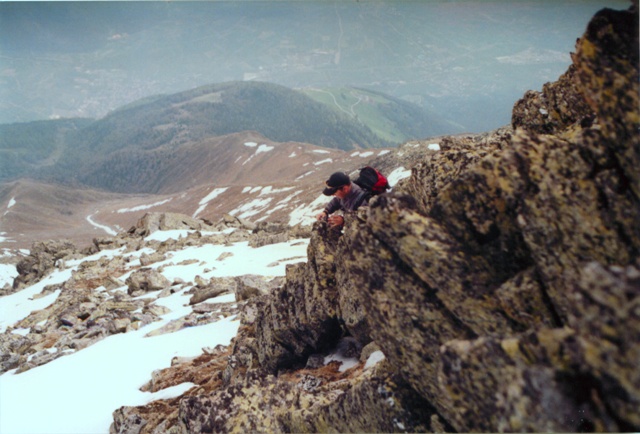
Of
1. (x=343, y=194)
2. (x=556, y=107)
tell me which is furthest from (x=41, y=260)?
(x=556, y=107)

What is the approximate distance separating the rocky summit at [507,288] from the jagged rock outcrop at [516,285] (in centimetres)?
2

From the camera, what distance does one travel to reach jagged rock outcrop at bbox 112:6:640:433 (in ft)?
11.2

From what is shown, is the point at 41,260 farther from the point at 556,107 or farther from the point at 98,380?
the point at 556,107

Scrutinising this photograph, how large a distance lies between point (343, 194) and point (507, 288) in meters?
6.54

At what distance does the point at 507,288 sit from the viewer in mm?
5371

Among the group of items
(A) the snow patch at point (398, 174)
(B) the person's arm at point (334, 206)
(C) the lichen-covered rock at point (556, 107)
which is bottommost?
(A) the snow patch at point (398, 174)

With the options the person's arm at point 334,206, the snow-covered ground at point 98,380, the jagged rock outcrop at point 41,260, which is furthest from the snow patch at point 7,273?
the person's arm at point 334,206

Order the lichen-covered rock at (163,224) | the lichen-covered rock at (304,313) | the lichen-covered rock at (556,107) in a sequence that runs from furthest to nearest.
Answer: the lichen-covered rock at (163,224), the lichen-covered rock at (304,313), the lichen-covered rock at (556,107)

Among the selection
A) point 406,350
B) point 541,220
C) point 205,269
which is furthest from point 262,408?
point 205,269

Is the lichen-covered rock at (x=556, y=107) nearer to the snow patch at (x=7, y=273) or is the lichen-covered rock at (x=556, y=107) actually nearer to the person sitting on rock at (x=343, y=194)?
the person sitting on rock at (x=343, y=194)

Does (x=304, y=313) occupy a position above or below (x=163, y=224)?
above

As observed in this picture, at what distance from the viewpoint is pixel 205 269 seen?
117 ft

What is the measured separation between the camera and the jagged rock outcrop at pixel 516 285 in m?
3.42

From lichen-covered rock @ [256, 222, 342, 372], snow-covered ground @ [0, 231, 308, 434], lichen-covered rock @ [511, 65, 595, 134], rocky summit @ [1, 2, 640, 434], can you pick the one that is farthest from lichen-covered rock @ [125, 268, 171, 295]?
lichen-covered rock @ [511, 65, 595, 134]
